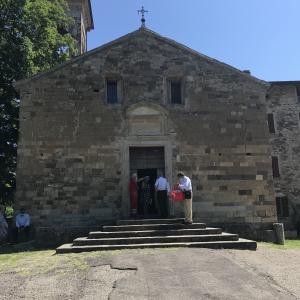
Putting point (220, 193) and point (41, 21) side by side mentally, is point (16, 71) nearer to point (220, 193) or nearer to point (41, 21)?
point (41, 21)

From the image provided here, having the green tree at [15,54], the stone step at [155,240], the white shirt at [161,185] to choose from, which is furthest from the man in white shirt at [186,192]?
the green tree at [15,54]

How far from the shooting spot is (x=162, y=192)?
1370cm

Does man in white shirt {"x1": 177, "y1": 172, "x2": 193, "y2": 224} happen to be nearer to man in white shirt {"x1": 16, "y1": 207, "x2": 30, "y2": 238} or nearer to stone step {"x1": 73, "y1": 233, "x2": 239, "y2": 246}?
stone step {"x1": 73, "y1": 233, "x2": 239, "y2": 246}

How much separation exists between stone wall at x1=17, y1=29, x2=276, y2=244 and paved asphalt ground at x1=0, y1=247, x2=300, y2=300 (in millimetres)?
4979

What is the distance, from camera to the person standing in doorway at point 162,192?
13672 millimetres

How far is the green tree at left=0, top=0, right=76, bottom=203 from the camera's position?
60.1 feet

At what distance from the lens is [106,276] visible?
7402 millimetres

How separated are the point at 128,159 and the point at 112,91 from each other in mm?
2668

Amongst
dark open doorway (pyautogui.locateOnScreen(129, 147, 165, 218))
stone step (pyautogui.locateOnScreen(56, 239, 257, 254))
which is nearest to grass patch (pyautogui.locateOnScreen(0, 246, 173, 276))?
stone step (pyautogui.locateOnScreen(56, 239, 257, 254))

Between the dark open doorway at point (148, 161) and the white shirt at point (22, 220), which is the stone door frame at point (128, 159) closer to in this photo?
the dark open doorway at point (148, 161)

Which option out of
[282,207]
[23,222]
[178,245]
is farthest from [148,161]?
[282,207]

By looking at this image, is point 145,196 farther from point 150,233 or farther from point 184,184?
point 150,233

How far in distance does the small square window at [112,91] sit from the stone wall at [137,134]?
0.27 m

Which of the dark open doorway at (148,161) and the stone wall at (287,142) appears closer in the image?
the dark open doorway at (148,161)
